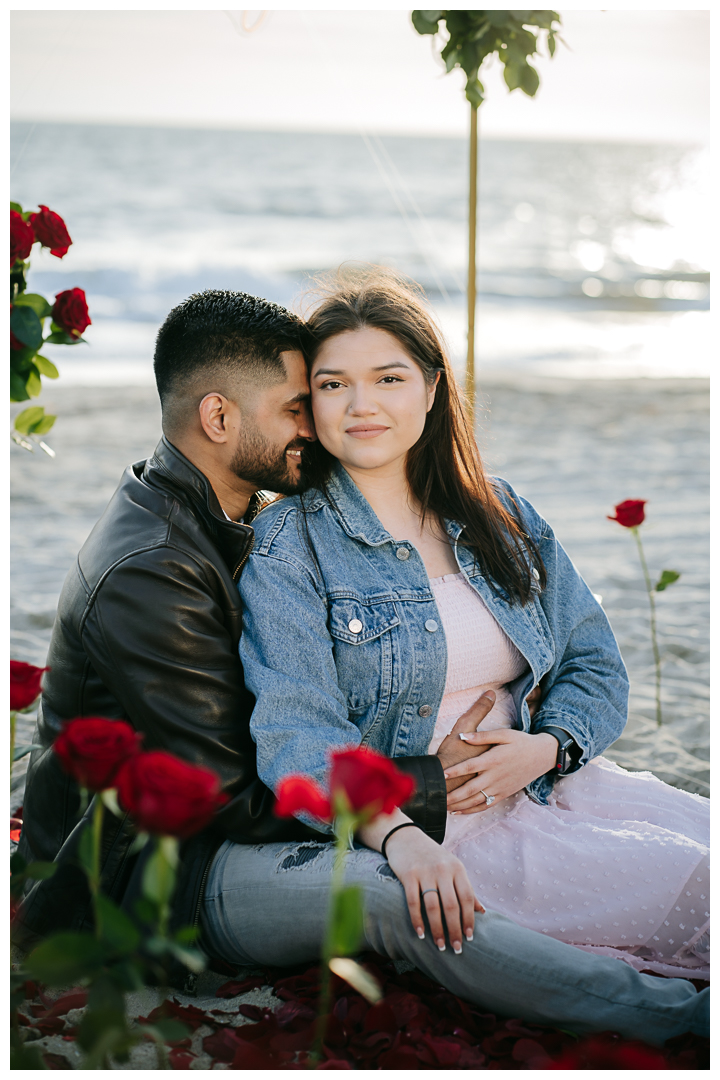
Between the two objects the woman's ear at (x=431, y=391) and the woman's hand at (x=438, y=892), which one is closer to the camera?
the woman's hand at (x=438, y=892)

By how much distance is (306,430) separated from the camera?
99.1 inches

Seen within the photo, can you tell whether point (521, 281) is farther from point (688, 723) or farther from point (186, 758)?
point (186, 758)

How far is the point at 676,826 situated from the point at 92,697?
4.87ft

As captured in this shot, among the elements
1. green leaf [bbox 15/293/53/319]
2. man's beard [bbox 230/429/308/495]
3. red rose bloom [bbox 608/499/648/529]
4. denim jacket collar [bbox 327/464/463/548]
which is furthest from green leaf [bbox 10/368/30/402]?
red rose bloom [bbox 608/499/648/529]

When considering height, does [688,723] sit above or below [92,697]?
below

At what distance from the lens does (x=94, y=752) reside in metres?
1.28

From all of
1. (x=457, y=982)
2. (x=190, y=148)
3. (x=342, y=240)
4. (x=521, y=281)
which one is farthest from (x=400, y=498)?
(x=190, y=148)

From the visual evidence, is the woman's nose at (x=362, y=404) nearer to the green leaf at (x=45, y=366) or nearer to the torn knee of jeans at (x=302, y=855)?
the green leaf at (x=45, y=366)

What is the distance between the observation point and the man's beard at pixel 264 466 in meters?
2.45

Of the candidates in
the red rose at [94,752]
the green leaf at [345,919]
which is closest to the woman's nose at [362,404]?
the red rose at [94,752]

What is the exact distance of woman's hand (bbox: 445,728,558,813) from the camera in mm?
2268

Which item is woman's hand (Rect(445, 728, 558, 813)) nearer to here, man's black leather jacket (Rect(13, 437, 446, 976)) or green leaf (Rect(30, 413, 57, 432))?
man's black leather jacket (Rect(13, 437, 446, 976))

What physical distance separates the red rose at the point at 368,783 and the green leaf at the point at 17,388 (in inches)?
49.0

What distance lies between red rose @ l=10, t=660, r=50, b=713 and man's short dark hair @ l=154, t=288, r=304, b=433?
998 mm
